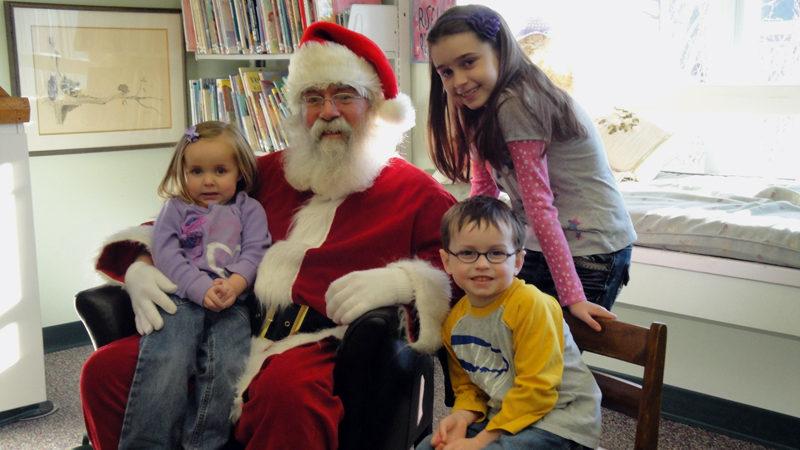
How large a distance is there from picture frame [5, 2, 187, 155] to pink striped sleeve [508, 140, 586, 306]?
2.51m

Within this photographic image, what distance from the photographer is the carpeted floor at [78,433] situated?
233 cm

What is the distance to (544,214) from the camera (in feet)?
5.01

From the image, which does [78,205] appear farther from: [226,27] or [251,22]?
[251,22]

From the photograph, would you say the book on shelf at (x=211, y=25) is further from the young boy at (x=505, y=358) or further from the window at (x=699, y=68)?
the young boy at (x=505, y=358)

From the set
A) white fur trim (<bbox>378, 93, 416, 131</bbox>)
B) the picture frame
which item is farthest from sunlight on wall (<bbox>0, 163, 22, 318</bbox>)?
white fur trim (<bbox>378, 93, 416, 131</bbox>)

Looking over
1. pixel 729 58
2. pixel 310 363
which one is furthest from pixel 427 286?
pixel 729 58

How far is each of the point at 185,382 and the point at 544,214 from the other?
95 cm

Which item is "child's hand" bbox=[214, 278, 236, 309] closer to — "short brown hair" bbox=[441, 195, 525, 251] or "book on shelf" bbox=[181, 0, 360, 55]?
"short brown hair" bbox=[441, 195, 525, 251]

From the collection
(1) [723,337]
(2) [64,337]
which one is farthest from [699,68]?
(2) [64,337]

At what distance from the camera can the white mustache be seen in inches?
74.2

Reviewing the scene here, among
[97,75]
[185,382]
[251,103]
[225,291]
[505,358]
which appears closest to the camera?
[505,358]

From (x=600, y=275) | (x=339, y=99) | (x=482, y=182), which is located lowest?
(x=600, y=275)

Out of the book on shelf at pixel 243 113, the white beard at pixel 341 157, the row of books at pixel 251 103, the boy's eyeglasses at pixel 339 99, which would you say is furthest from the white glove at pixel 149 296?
the book on shelf at pixel 243 113

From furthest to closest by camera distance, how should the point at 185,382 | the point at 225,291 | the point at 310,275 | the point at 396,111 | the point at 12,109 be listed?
1. the point at 12,109
2. the point at 396,111
3. the point at 310,275
4. the point at 225,291
5. the point at 185,382
